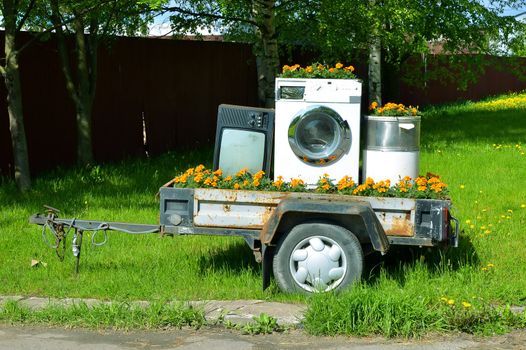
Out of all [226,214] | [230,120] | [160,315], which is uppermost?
[230,120]

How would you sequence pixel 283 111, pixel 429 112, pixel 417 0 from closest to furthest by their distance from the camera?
pixel 283 111
pixel 417 0
pixel 429 112

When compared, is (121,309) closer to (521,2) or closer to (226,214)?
(226,214)

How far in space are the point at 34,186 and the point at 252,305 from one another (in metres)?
5.77

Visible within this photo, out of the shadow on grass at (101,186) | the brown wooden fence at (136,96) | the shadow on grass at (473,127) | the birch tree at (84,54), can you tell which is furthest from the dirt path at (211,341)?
the shadow on grass at (473,127)

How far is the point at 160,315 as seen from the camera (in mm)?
Result: 6203

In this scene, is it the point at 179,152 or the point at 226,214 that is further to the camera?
the point at 179,152

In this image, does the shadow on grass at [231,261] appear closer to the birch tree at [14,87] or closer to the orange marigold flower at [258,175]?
the orange marigold flower at [258,175]

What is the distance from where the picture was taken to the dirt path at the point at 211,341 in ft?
19.0

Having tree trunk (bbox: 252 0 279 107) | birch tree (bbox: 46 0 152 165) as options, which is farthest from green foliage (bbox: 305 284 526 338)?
tree trunk (bbox: 252 0 279 107)

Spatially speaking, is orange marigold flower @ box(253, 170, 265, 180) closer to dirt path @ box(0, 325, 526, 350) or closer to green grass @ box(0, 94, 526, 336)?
green grass @ box(0, 94, 526, 336)

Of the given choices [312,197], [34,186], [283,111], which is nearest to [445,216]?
[312,197]

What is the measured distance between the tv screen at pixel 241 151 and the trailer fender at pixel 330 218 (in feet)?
3.11

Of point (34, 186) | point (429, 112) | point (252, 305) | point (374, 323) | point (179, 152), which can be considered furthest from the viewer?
point (429, 112)

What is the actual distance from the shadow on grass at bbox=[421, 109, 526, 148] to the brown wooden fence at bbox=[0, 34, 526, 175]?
4.25 metres
